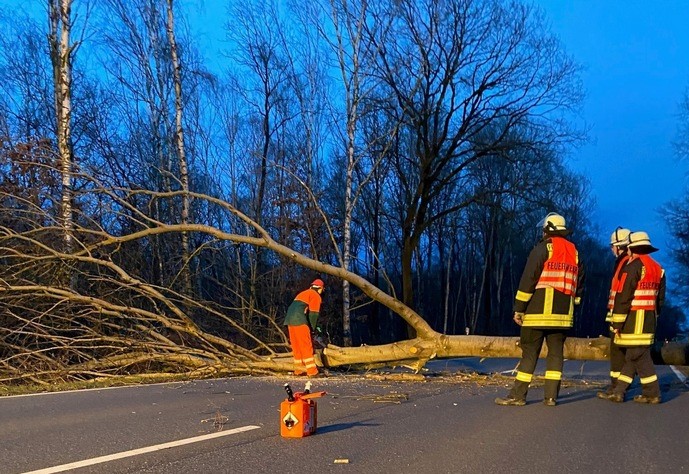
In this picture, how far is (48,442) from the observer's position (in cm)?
497

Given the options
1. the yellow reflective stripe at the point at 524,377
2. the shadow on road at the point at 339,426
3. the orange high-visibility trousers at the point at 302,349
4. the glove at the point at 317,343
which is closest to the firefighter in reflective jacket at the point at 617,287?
the yellow reflective stripe at the point at 524,377

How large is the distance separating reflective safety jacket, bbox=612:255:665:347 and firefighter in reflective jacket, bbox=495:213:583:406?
0.64 meters

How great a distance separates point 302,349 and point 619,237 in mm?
4623

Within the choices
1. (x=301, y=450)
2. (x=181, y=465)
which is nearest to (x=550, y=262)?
(x=301, y=450)

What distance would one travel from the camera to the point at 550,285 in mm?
A: 6535

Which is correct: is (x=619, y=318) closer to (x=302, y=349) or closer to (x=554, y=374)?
(x=554, y=374)

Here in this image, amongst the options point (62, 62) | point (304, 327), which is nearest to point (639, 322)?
point (304, 327)

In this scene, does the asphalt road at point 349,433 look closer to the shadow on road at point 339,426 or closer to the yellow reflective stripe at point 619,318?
the shadow on road at point 339,426

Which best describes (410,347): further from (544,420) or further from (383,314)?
(383,314)

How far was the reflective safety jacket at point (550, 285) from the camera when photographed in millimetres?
6531

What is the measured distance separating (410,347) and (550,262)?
11.5 ft

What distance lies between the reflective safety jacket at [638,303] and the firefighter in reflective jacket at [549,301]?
2.08 feet

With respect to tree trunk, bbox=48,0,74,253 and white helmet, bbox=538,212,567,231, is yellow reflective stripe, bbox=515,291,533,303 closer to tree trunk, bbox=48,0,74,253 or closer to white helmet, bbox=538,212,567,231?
white helmet, bbox=538,212,567,231

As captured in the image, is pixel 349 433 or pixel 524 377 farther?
pixel 524 377
